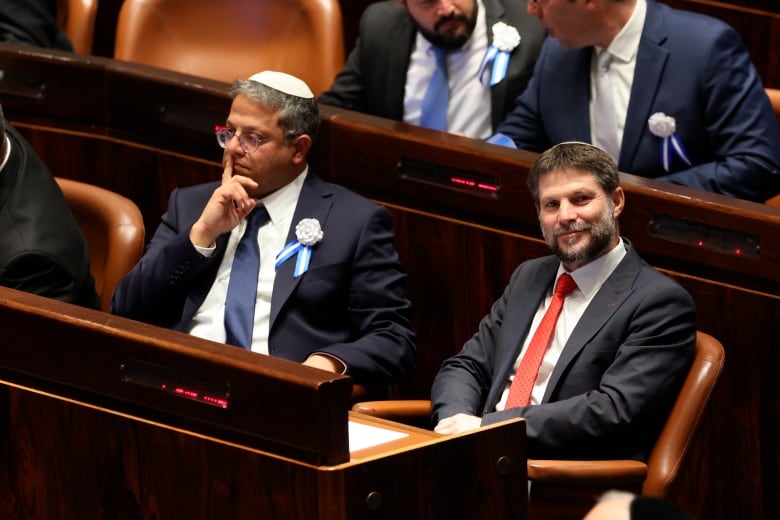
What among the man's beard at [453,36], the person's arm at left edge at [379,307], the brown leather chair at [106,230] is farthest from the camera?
the man's beard at [453,36]

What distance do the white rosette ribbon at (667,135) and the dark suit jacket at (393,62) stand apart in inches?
9.9

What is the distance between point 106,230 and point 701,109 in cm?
70

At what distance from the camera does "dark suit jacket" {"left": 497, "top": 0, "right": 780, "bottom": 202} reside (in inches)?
65.1

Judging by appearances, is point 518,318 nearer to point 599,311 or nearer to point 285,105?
point 599,311

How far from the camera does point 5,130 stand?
1.58m

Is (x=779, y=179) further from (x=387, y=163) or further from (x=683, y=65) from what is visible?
(x=387, y=163)

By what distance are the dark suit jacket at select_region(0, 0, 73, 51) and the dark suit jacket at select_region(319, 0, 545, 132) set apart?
0.47 metres

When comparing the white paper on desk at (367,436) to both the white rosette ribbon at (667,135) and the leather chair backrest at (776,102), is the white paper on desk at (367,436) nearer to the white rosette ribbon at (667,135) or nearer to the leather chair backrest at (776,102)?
the white rosette ribbon at (667,135)

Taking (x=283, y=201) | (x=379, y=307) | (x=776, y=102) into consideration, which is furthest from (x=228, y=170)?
(x=776, y=102)

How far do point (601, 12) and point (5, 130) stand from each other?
698 millimetres

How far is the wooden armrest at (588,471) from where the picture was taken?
1.28 meters

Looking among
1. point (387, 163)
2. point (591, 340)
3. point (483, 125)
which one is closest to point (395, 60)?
point (483, 125)

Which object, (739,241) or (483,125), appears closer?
(739,241)

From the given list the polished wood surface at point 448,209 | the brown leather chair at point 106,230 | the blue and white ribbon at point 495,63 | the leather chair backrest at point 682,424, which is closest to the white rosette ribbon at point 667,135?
the polished wood surface at point 448,209
